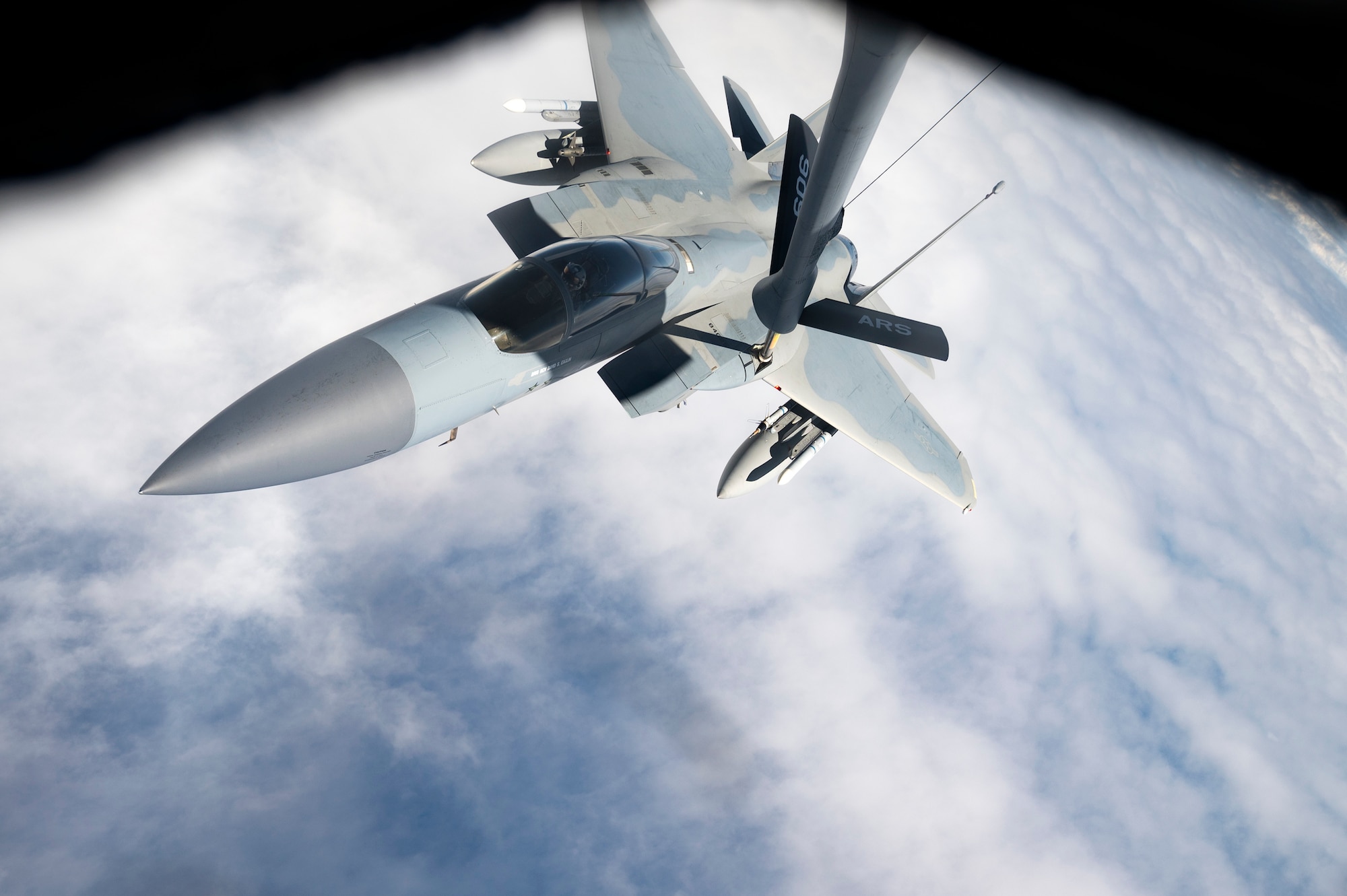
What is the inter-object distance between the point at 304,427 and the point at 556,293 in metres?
3.31

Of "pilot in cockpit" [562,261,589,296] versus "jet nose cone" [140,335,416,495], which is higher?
"pilot in cockpit" [562,261,589,296]

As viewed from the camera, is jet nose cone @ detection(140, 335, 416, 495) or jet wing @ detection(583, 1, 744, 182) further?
jet wing @ detection(583, 1, 744, 182)

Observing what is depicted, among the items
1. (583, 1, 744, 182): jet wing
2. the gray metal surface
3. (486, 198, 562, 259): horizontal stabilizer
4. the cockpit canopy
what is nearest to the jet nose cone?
the cockpit canopy

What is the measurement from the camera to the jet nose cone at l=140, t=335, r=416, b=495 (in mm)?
6871

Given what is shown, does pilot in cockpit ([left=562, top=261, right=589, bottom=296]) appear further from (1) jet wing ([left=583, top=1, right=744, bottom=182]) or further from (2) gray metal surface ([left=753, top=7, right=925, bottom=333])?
(1) jet wing ([left=583, top=1, right=744, bottom=182])

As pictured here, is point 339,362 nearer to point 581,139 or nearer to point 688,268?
point 688,268

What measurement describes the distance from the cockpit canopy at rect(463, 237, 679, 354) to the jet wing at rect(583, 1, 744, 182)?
470 centimetres

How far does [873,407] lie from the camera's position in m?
11.8

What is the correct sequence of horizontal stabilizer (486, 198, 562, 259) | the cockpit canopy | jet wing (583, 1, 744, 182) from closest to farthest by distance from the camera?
1. the cockpit canopy
2. horizontal stabilizer (486, 198, 562, 259)
3. jet wing (583, 1, 744, 182)

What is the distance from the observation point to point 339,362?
7.64 metres

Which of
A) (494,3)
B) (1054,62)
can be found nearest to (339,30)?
(494,3)

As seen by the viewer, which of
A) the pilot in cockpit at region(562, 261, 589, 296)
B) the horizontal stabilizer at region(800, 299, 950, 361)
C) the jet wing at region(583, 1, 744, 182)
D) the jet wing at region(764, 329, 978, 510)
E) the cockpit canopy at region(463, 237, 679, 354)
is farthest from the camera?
the jet wing at region(583, 1, 744, 182)

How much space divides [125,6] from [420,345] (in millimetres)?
7871

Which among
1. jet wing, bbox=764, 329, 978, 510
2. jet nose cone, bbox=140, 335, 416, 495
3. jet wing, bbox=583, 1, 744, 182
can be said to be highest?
jet wing, bbox=583, 1, 744, 182
